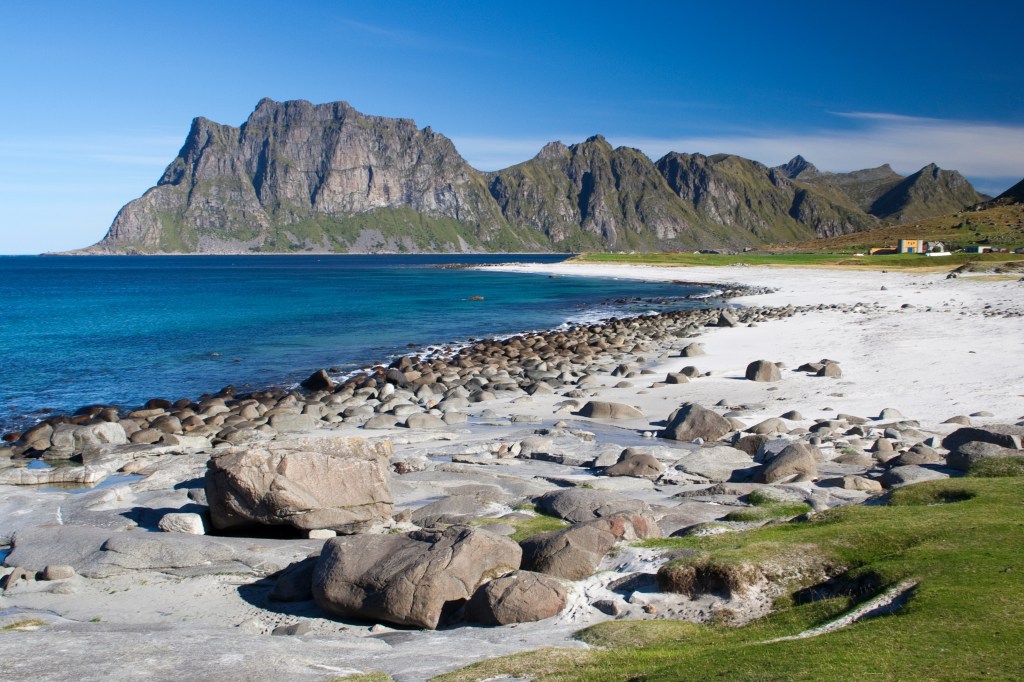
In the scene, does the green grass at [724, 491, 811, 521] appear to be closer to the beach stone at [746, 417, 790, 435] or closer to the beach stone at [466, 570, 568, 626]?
the beach stone at [466, 570, 568, 626]

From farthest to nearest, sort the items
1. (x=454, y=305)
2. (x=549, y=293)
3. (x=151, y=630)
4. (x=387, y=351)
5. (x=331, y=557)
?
(x=549, y=293), (x=454, y=305), (x=387, y=351), (x=331, y=557), (x=151, y=630)

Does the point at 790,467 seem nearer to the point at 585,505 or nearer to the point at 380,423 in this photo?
the point at 585,505

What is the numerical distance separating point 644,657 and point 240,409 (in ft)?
76.5

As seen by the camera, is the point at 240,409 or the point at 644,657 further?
the point at 240,409

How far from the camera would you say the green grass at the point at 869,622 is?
21.3 feet

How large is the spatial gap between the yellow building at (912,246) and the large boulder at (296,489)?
152 metres

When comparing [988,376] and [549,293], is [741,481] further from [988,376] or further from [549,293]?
[549,293]

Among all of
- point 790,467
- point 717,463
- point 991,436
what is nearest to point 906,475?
point 790,467

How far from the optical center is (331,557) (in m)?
11.0

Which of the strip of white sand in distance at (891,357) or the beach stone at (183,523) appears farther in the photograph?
the strip of white sand in distance at (891,357)

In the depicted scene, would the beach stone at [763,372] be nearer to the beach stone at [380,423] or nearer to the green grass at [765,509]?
the beach stone at [380,423]

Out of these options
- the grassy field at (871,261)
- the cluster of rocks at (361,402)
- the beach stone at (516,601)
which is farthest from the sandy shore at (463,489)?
the grassy field at (871,261)

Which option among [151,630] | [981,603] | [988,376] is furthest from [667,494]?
[988,376]

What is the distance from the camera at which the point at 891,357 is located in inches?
1302
